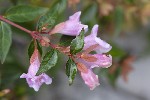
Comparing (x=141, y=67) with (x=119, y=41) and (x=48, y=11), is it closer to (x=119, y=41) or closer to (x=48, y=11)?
(x=119, y=41)

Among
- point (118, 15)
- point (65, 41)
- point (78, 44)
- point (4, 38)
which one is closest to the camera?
point (78, 44)

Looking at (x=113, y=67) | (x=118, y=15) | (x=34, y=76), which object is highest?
(x=34, y=76)

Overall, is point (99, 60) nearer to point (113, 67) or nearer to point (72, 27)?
point (72, 27)

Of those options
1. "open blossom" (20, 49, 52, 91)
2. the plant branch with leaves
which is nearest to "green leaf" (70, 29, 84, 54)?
the plant branch with leaves

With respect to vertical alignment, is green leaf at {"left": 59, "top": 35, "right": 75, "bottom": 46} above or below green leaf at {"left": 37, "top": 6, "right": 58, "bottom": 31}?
below

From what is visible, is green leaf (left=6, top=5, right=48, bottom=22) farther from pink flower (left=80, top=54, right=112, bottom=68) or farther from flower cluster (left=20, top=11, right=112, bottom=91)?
pink flower (left=80, top=54, right=112, bottom=68)

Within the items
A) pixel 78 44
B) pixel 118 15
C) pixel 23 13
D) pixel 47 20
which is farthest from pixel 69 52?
pixel 118 15
